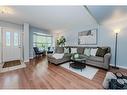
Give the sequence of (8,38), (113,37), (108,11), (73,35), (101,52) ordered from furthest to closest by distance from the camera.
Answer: (73,35) < (8,38) < (113,37) < (101,52) < (108,11)

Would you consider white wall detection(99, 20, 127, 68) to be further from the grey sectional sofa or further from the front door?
the front door

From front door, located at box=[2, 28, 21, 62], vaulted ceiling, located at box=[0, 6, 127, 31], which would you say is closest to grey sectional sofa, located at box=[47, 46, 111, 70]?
vaulted ceiling, located at box=[0, 6, 127, 31]

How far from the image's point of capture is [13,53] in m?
5.17

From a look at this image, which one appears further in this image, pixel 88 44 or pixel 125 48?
pixel 88 44

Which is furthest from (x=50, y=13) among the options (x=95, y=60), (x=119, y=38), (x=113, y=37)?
(x=119, y=38)

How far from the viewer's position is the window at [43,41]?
7.35 m

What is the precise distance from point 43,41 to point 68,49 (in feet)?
11.0

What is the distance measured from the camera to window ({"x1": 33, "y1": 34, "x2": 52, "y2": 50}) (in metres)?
7.35

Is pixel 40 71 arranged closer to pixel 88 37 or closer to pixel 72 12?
pixel 72 12

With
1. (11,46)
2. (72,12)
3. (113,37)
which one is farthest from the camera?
(11,46)

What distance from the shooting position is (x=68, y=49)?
560 cm
